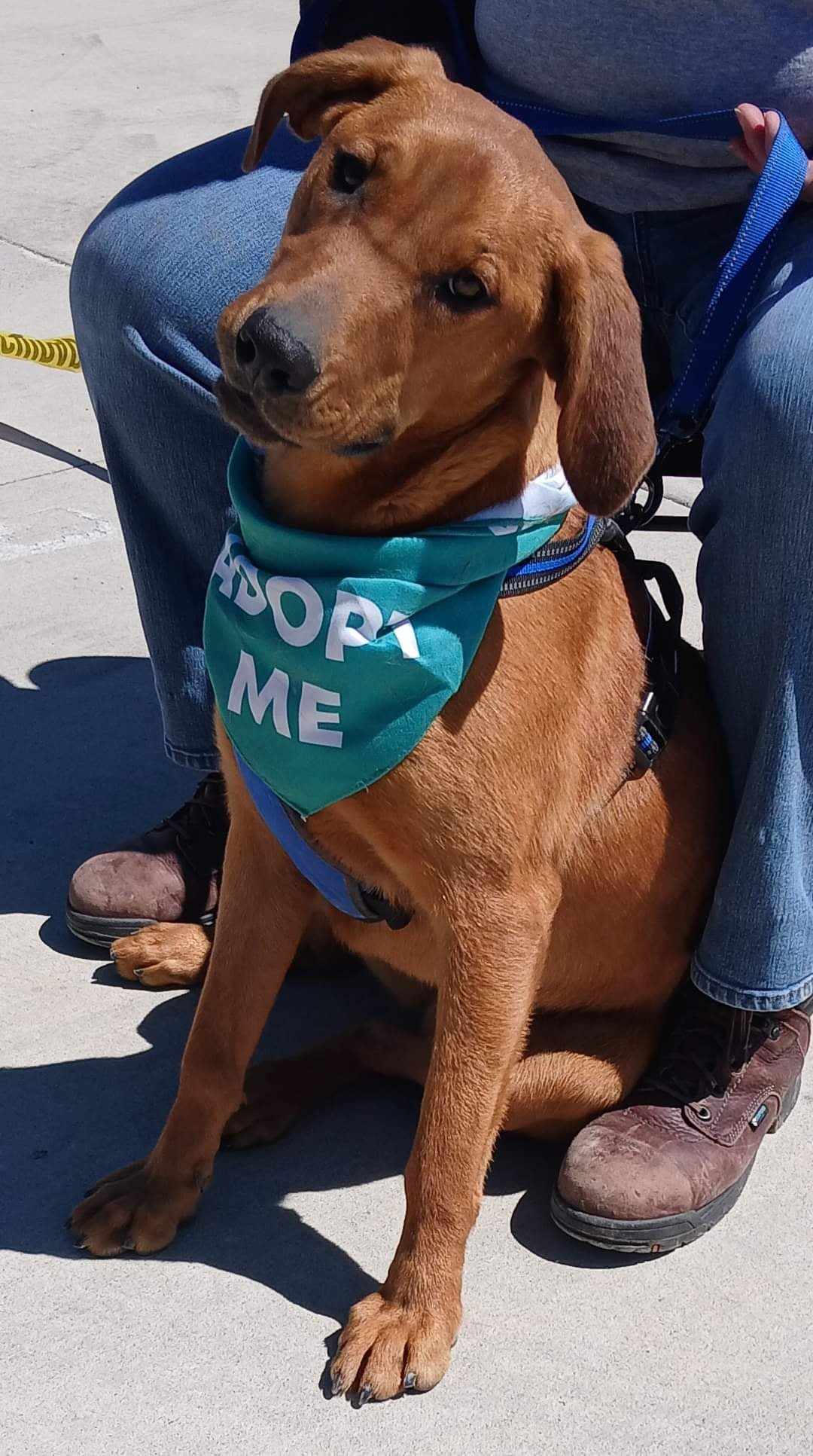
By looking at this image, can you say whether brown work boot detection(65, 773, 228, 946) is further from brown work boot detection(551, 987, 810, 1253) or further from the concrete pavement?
brown work boot detection(551, 987, 810, 1253)

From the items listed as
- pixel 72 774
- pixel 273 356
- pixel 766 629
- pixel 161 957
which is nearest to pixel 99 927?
pixel 161 957

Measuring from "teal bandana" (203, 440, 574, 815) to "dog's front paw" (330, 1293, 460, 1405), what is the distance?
73 cm

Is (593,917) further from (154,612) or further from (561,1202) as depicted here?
(154,612)

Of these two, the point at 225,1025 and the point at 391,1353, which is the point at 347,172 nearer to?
the point at 225,1025

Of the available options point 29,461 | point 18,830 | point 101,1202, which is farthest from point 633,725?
point 29,461

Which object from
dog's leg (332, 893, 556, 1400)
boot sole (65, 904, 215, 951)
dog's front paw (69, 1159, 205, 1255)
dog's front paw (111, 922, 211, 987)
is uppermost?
dog's leg (332, 893, 556, 1400)

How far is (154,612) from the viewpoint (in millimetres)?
3291

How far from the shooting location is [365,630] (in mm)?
2295

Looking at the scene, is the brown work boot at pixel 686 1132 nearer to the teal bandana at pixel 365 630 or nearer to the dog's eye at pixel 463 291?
the teal bandana at pixel 365 630

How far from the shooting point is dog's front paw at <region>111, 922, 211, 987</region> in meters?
3.11

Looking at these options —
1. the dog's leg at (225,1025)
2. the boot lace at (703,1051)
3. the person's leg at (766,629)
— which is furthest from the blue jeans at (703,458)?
the dog's leg at (225,1025)

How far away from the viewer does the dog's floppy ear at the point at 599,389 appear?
7.07 ft

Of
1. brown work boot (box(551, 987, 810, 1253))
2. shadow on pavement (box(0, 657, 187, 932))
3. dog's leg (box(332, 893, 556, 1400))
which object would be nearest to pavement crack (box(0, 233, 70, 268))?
shadow on pavement (box(0, 657, 187, 932))

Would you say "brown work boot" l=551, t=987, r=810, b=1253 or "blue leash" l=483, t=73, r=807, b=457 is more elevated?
"blue leash" l=483, t=73, r=807, b=457
